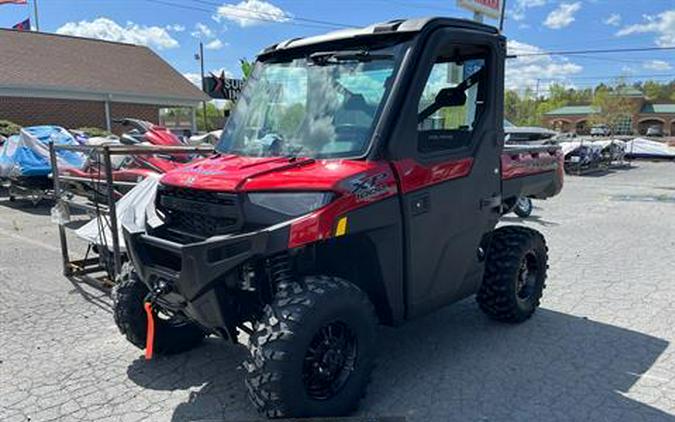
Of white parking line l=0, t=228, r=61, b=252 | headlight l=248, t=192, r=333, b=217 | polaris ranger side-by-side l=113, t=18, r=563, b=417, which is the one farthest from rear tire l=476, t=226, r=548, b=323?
white parking line l=0, t=228, r=61, b=252

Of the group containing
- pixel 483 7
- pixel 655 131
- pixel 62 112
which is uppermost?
pixel 483 7

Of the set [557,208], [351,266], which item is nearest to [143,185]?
[351,266]

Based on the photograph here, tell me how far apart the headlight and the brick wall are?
21417 mm

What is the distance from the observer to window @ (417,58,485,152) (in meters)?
3.66

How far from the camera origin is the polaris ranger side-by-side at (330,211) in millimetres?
2811

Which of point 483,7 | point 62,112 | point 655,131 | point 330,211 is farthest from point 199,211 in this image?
point 655,131

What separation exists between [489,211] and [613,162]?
75.4ft

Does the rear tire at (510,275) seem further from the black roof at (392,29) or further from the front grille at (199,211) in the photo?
the front grille at (199,211)

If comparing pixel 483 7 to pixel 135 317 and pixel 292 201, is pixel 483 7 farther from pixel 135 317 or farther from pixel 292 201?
pixel 135 317

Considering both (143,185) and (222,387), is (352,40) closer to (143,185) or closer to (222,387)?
(222,387)

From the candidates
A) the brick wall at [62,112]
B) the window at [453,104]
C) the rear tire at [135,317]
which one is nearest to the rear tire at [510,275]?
the window at [453,104]

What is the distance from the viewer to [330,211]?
111 inches

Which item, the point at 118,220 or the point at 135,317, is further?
the point at 118,220

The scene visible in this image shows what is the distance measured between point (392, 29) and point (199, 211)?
1624 millimetres
